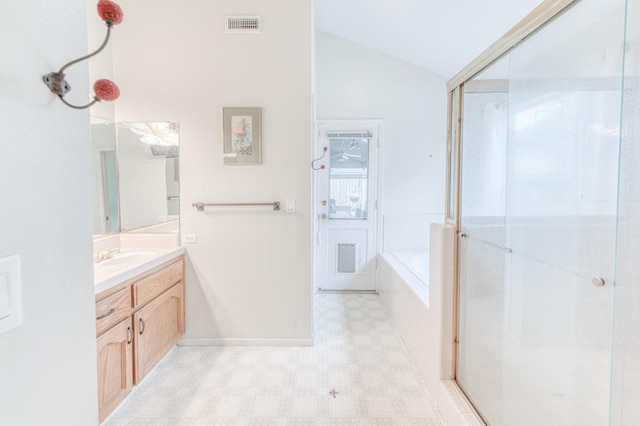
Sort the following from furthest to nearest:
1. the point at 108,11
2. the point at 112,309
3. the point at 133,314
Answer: the point at 133,314
the point at 112,309
the point at 108,11

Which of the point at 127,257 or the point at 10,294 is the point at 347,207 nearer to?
the point at 127,257

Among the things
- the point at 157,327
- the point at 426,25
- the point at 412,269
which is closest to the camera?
the point at 157,327

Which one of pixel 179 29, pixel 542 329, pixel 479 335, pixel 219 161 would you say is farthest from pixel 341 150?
pixel 542 329

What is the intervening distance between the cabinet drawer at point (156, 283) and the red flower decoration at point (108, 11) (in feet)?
5.20

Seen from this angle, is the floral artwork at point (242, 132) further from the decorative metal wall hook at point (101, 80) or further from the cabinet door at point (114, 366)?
the decorative metal wall hook at point (101, 80)

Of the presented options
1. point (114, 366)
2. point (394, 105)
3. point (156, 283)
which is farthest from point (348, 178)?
point (114, 366)

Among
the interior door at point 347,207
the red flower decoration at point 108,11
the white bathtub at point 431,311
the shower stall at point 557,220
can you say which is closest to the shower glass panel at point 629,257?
the shower stall at point 557,220

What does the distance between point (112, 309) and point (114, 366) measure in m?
0.34

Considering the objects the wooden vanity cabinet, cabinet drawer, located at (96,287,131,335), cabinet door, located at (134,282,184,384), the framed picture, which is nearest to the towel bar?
the framed picture

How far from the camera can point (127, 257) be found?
2.29m

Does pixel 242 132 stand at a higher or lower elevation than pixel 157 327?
higher

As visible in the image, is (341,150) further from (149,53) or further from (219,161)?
(149,53)

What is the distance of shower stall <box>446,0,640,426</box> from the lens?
0.84 metres

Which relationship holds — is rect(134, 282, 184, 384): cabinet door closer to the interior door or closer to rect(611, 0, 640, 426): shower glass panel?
the interior door
